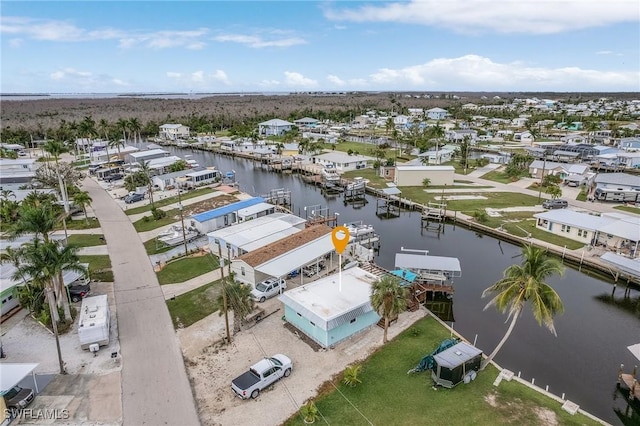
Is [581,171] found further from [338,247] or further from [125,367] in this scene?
[125,367]

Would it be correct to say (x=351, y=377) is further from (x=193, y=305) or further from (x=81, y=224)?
(x=81, y=224)

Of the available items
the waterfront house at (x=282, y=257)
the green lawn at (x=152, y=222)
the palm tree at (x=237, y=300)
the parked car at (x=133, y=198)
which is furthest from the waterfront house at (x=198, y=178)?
the palm tree at (x=237, y=300)

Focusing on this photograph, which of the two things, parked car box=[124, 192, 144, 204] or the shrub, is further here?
parked car box=[124, 192, 144, 204]

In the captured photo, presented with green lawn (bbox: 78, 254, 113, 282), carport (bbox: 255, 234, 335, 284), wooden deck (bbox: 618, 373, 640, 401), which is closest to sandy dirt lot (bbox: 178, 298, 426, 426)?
carport (bbox: 255, 234, 335, 284)

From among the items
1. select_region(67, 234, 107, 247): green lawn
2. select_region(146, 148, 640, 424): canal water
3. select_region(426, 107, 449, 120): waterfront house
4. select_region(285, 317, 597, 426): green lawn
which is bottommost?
select_region(146, 148, 640, 424): canal water

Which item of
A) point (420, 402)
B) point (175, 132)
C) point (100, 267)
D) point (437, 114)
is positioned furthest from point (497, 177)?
point (437, 114)

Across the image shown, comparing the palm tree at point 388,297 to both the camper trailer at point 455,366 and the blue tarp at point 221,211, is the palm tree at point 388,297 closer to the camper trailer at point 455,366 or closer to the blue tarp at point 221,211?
the camper trailer at point 455,366

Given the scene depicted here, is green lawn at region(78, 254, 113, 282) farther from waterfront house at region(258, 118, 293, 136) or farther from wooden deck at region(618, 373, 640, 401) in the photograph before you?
waterfront house at region(258, 118, 293, 136)

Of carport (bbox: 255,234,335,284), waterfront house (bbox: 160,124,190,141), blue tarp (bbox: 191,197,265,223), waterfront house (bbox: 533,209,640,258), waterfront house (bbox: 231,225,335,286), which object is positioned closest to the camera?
carport (bbox: 255,234,335,284)
